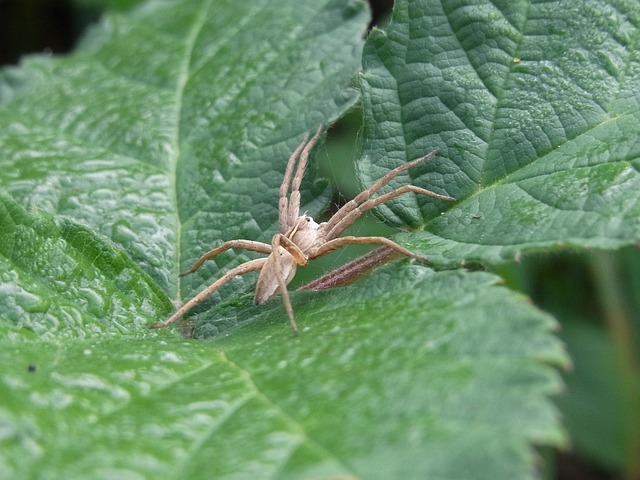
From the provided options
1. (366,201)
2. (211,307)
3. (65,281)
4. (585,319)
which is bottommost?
(585,319)

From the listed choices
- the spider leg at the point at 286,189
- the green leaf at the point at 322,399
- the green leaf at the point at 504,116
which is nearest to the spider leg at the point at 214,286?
the spider leg at the point at 286,189

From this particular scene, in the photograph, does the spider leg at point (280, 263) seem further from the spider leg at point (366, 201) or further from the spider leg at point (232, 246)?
the spider leg at point (366, 201)

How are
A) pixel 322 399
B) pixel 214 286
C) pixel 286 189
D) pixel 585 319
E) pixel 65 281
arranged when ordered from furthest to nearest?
pixel 585 319
pixel 286 189
pixel 214 286
pixel 65 281
pixel 322 399

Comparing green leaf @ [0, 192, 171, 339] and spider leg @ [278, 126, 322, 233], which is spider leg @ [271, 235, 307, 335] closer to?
spider leg @ [278, 126, 322, 233]

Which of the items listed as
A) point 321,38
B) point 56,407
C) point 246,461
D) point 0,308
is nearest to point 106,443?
point 56,407

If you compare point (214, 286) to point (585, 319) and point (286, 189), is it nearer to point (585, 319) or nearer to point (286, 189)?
point (286, 189)

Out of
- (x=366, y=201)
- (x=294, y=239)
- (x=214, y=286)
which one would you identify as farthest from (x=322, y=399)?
(x=294, y=239)

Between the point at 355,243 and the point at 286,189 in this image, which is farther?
the point at 286,189
